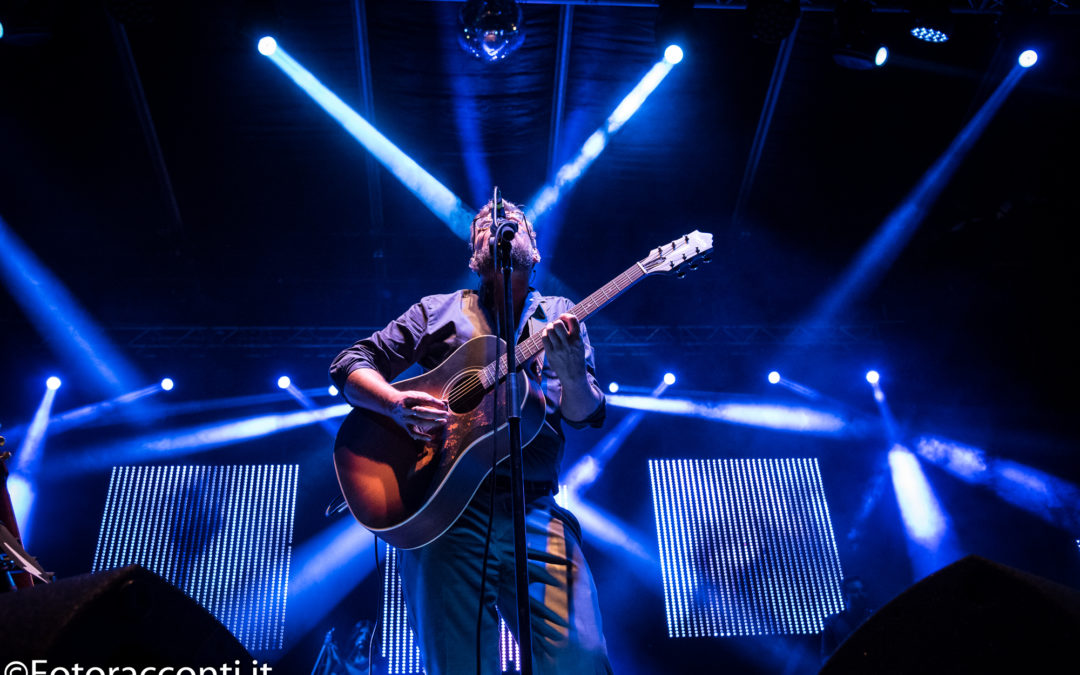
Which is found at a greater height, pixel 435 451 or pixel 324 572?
pixel 324 572

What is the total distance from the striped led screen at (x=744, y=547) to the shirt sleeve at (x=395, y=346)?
A: 6279 millimetres

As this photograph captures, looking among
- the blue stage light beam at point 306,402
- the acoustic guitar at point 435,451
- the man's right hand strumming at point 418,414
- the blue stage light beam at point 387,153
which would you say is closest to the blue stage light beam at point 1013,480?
the blue stage light beam at point 387,153

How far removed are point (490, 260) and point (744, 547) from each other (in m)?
6.95

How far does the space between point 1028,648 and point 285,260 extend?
25.7ft

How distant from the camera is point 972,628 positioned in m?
1.26

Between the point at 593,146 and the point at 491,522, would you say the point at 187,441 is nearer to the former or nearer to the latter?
the point at 593,146

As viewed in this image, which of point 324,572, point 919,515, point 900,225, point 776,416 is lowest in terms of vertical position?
point 324,572

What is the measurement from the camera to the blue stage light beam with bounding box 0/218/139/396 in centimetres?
733

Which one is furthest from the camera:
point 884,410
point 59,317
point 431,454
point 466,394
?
point 884,410

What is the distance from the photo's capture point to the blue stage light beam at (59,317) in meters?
7.33

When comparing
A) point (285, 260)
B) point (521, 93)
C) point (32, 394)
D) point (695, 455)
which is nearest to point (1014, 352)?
point (695, 455)

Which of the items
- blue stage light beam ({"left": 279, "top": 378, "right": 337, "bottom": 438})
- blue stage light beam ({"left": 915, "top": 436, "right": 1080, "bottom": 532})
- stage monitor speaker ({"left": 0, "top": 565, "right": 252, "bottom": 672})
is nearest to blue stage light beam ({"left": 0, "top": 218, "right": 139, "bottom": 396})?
blue stage light beam ({"left": 279, "top": 378, "right": 337, "bottom": 438})

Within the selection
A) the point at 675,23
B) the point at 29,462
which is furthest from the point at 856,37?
the point at 29,462

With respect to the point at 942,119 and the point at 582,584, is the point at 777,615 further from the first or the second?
the point at 582,584
